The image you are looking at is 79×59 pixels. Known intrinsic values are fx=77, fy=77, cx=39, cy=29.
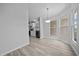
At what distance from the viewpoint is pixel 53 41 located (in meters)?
3.31

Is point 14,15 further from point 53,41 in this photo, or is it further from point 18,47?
point 53,41

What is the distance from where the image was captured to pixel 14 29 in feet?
9.83

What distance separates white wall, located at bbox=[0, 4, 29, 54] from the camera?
252 centimetres

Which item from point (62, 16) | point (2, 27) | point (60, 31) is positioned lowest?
point (60, 31)

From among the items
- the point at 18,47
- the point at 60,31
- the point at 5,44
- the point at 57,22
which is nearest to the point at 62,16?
the point at 57,22

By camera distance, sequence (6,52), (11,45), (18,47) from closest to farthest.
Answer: (6,52), (11,45), (18,47)

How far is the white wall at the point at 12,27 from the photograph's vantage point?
252 cm

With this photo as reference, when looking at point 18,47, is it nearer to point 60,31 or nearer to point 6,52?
point 6,52

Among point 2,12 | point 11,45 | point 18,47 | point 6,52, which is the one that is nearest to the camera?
point 2,12

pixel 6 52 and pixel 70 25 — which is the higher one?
pixel 70 25

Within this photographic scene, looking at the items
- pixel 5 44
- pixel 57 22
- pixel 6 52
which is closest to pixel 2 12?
pixel 5 44

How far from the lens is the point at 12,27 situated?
114 inches

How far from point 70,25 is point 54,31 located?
70 cm

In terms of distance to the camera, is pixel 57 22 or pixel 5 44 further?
pixel 57 22
